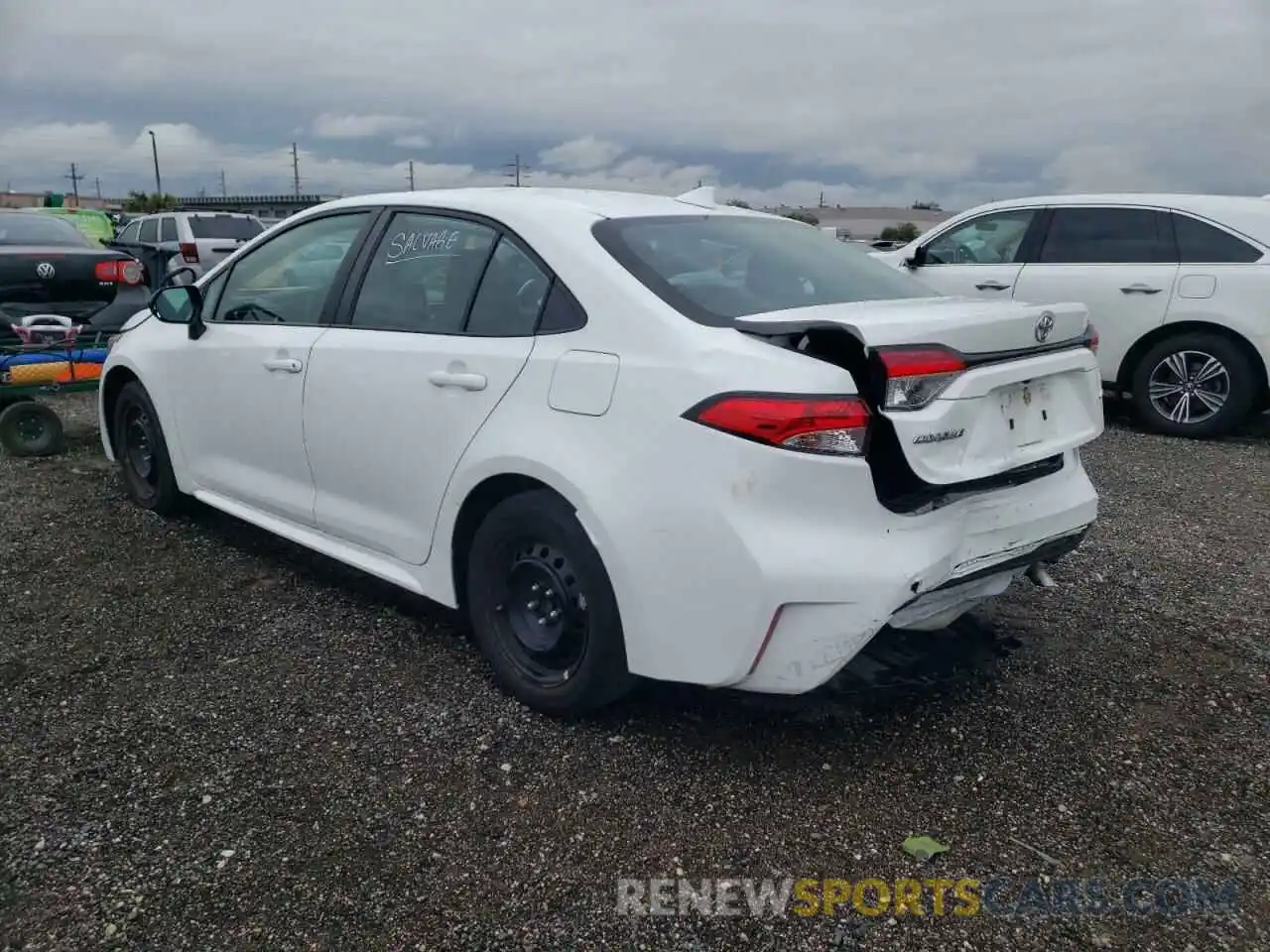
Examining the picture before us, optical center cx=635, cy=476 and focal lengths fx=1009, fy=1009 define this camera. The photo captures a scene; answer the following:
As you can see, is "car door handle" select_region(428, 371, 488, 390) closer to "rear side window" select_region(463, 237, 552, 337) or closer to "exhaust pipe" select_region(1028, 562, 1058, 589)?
"rear side window" select_region(463, 237, 552, 337)

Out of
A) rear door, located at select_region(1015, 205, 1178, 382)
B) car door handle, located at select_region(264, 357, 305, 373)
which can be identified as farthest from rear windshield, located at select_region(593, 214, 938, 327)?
rear door, located at select_region(1015, 205, 1178, 382)

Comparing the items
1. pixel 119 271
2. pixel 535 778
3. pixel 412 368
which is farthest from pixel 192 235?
pixel 535 778

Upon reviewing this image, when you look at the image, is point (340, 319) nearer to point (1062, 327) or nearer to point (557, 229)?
point (557, 229)

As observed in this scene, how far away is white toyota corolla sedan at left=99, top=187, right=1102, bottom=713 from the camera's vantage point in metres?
2.52

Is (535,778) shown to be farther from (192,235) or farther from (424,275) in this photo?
(192,235)

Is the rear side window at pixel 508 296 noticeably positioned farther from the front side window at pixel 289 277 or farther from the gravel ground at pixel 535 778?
the gravel ground at pixel 535 778

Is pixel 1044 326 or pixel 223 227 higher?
pixel 223 227

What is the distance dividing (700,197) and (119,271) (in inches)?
222

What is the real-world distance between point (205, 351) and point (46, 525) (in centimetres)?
139

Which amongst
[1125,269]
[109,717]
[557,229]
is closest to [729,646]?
[557,229]

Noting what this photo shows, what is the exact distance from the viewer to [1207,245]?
7.10 m

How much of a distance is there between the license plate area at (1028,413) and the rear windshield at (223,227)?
15242 millimetres

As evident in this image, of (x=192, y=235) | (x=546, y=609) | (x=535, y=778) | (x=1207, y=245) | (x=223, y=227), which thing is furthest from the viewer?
(x=223, y=227)

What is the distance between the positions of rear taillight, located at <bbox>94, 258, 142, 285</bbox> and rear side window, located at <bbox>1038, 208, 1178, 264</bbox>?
6988 millimetres
